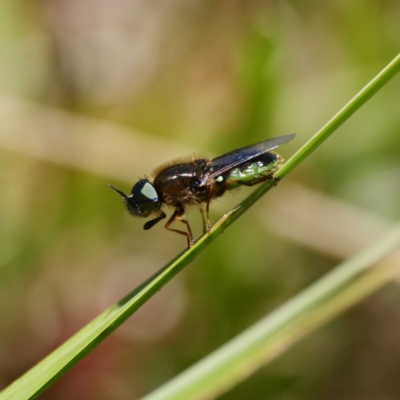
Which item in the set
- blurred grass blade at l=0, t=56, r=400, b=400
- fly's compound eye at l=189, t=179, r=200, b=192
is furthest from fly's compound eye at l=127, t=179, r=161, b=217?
blurred grass blade at l=0, t=56, r=400, b=400

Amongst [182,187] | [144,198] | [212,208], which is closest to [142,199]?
[144,198]

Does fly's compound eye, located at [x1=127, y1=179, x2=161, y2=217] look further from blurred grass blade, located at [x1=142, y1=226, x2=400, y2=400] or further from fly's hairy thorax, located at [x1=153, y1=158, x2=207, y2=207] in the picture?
blurred grass blade, located at [x1=142, y1=226, x2=400, y2=400]

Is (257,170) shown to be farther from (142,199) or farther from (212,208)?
(212,208)

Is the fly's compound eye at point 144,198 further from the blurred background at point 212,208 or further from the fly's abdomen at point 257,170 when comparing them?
the blurred background at point 212,208

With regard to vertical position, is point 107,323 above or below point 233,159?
below

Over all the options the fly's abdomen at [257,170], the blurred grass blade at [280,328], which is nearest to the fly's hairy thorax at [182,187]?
the fly's abdomen at [257,170]

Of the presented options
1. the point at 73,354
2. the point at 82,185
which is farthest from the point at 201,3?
the point at 73,354
